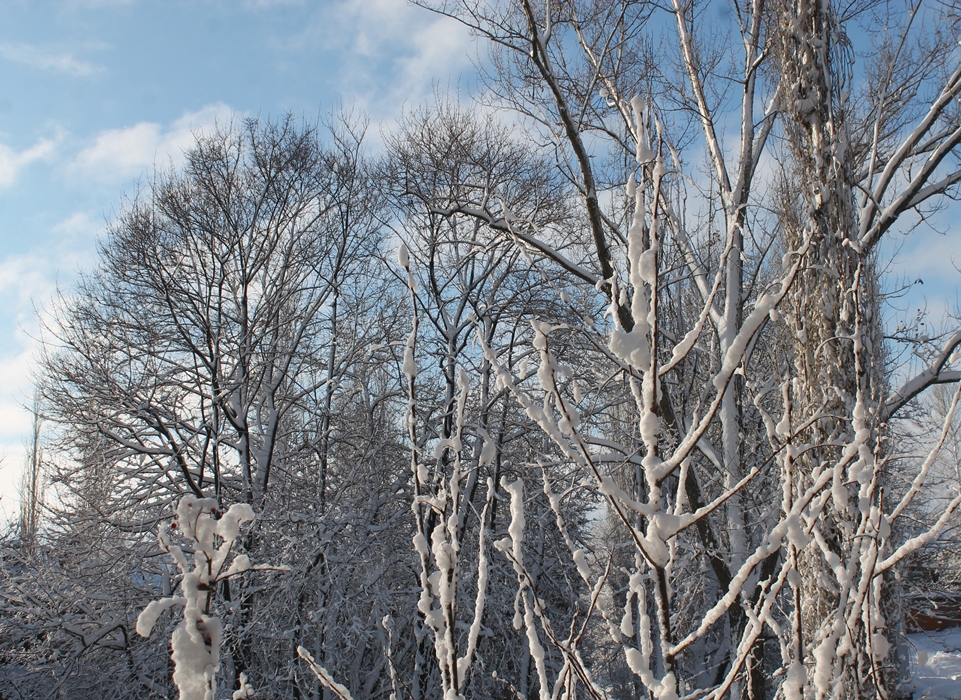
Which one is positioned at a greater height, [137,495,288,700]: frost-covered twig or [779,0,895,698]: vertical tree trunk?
[779,0,895,698]: vertical tree trunk

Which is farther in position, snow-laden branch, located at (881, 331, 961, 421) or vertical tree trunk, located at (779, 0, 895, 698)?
snow-laden branch, located at (881, 331, 961, 421)

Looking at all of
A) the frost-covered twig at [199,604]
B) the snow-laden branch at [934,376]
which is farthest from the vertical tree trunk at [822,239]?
the frost-covered twig at [199,604]

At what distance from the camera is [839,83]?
4.75m

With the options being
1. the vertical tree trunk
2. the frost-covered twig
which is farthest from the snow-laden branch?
the frost-covered twig

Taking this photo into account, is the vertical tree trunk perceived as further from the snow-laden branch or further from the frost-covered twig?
the frost-covered twig

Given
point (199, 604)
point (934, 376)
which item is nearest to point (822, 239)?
point (934, 376)

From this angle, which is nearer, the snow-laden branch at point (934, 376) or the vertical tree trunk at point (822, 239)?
the vertical tree trunk at point (822, 239)

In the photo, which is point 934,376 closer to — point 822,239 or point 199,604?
point 822,239

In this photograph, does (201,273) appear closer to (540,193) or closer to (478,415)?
(478,415)

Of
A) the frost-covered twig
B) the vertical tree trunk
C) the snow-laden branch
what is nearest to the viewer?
the frost-covered twig

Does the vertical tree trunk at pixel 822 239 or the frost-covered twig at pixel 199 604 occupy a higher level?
the vertical tree trunk at pixel 822 239

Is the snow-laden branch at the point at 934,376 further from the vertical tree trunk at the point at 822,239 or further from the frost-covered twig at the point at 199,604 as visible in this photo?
the frost-covered twig at the point at 199,604

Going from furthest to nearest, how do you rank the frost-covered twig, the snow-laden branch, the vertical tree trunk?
1. the snow-laden branch
2. the vertical tree trunk
3. the frost-covered twig

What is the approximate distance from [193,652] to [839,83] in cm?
554
